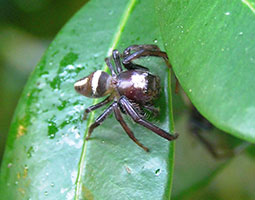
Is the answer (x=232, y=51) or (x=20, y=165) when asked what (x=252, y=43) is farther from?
(x=20, y=165)

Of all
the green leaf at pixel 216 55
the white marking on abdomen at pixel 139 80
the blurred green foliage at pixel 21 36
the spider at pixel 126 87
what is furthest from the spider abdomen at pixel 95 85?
→ the blurred green foliage at pixel 21 36

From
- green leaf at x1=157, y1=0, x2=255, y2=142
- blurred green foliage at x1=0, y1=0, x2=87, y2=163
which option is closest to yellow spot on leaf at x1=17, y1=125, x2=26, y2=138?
green leaf at x1=157, y1=0, x2=255, y2=142

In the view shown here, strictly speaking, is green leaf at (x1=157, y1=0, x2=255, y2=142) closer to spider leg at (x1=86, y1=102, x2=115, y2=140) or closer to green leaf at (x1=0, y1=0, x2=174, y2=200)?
green leaf at (x1=0, y1=0, x2=174, y2=200)

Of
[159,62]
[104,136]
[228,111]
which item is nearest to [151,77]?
[159,62]

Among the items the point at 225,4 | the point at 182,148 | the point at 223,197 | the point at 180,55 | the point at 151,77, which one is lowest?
the point at 223,197

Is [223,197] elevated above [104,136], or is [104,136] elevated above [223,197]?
[104,136]

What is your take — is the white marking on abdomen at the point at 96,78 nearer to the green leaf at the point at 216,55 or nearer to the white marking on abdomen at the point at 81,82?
the white marking on abdomen at the point at 81,82

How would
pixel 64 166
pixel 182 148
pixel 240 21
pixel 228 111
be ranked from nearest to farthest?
pixel 228 111, pixel 240 21, pixel 64 166, pixel 182 148

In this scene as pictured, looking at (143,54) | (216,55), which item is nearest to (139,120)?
(143,54)

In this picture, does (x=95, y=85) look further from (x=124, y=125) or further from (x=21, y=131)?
(x=21, y=131)
